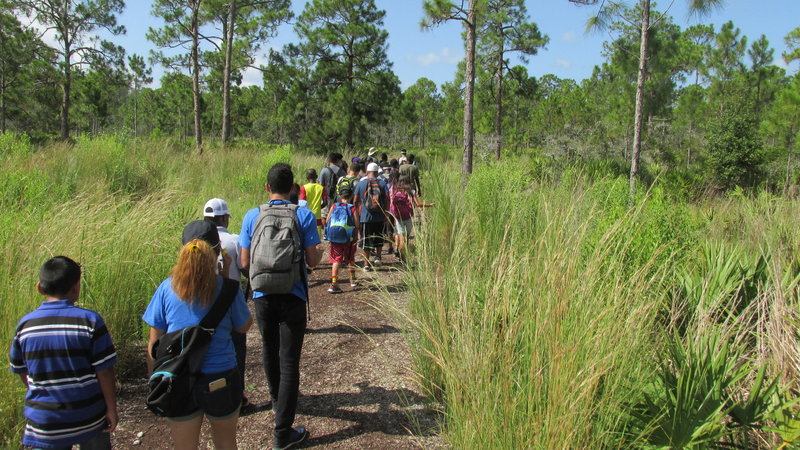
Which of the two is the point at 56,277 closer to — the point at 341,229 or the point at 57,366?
the point at 57,366

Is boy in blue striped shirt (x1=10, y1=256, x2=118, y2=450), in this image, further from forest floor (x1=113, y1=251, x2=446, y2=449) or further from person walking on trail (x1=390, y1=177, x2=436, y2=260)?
person walking on trail (x1=390, y1=177, x2=436, y2=260)

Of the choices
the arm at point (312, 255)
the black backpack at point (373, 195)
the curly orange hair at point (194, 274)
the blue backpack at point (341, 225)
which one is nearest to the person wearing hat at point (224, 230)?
the arm at point (312, 255)

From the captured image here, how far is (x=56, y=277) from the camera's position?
2.26m

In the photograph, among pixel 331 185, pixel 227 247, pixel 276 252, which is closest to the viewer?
pixel 276 252

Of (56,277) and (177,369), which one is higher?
(56,277)

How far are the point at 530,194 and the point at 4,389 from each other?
4.78m

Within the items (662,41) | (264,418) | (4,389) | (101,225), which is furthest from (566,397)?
(662,41)

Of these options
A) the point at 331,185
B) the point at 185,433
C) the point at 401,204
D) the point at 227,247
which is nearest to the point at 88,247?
the point at 227,247

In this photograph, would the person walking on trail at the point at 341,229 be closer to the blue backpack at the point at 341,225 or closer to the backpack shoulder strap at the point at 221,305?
the blue backpack at the point at 341,225

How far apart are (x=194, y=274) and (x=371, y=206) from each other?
4781 mm

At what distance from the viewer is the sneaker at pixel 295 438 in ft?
10.4

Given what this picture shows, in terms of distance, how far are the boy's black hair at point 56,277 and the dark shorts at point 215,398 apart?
2.49 feet

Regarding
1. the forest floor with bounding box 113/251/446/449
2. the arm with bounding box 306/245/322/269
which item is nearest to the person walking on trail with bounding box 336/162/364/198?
the forest floor with bounding box 113/251/446/449

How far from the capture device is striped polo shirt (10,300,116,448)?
2219mm
